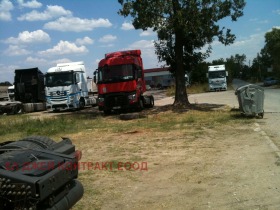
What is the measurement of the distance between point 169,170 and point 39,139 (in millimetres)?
3320

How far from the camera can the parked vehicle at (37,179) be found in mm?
3082

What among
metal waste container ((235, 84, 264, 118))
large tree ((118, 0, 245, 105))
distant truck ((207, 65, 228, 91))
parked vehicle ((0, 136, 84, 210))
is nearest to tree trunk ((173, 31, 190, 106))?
large tree ((118, 0, 245, 105))

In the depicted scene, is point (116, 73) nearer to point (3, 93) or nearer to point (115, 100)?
point (115, 100)

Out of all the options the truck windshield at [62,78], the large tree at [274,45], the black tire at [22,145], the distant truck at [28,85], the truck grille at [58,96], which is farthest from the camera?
the large tree at [274,45]

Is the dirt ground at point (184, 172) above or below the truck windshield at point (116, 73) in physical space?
below

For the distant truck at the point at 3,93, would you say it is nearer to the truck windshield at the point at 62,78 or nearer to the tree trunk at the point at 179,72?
the truck windshield at the point at 62,78

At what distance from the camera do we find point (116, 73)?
830 inches

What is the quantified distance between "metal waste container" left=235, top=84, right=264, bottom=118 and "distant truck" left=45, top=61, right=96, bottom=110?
1441 cm

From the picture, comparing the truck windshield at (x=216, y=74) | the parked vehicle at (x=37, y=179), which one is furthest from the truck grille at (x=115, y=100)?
the truck windshield at (x=216, y=74)

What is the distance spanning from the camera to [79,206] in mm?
5359

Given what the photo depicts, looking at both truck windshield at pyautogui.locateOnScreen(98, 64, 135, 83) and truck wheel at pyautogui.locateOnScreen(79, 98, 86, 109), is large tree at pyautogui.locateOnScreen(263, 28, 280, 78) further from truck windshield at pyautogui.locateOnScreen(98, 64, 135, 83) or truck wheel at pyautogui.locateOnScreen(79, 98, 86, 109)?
truck windshield at pyautogui.locateOnScreen(98, 64, 135, 83)

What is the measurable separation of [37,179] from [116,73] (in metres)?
18.2

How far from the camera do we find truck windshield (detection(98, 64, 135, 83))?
20.9 m

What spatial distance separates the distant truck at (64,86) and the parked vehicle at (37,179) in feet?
73.2
